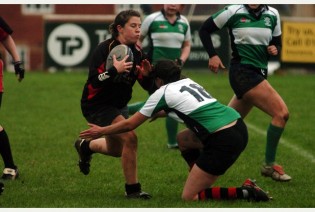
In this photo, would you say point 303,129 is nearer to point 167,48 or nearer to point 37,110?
point 167,48

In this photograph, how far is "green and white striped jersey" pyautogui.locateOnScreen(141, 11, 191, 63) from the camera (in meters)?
12.7

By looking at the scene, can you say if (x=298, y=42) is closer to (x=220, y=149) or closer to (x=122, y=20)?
(x=122, y=20)

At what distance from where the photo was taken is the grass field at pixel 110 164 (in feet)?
26.3

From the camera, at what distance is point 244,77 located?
9.68 metres

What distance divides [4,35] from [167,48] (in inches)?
147

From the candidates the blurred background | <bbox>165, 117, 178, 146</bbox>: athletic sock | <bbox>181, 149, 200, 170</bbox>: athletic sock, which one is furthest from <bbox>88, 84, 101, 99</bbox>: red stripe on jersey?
the blurred background

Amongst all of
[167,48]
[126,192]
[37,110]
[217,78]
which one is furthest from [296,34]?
[126,192]

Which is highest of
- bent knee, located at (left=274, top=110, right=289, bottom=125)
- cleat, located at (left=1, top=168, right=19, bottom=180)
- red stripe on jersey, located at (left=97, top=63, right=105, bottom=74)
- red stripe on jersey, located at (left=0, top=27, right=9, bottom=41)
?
red stripe on jersey, located at (left=0, top=27, right=9, bottom=41)

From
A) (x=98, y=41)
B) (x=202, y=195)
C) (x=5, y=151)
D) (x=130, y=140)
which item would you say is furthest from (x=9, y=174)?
(x=98, y=41)

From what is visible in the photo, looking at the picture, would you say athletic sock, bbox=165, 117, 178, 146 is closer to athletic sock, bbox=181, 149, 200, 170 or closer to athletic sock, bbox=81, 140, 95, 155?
athletic sock, bbox=81, 140, 95, 155

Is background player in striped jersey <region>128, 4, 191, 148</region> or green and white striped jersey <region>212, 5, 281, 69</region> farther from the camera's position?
background player in striped jersey <region>128, 4, 191, 148</region>

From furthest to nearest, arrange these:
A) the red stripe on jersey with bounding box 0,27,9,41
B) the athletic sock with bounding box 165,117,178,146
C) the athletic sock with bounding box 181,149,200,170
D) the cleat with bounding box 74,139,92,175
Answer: the athletic sock with bounding box 165,117,178,146
the red stripe on jersey with bounding box 0,27,9,41
the cleat with bounding box 74,139,92,175
the athletic sock with bounding box 181,149,200,170

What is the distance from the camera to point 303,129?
14.1 metres

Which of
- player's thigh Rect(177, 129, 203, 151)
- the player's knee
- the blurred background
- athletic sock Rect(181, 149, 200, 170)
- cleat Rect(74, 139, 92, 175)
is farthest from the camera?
the blurred background
